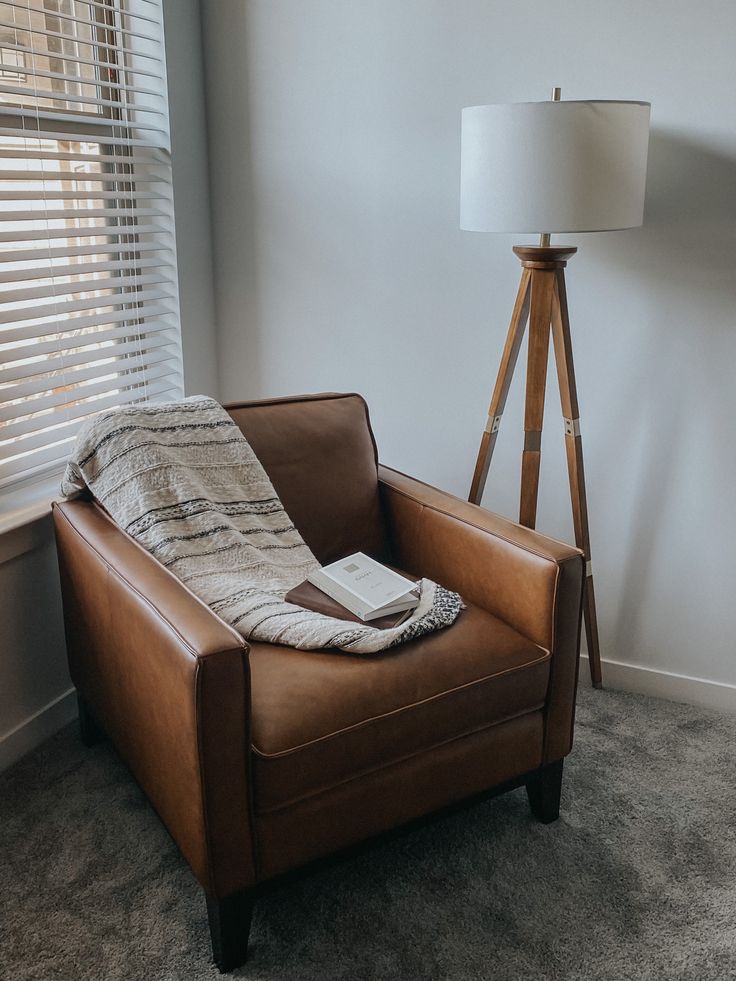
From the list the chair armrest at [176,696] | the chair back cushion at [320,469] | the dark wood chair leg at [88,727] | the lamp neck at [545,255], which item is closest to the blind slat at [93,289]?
the chair back cushion at [320,469]

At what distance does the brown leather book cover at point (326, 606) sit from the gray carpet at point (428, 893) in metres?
0.42

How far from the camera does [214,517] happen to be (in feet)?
6.15

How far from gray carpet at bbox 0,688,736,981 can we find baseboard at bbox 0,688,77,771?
0.04m

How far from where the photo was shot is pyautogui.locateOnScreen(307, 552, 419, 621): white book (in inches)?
67.7

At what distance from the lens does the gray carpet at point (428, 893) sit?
154 cm

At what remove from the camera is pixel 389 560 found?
2.20m

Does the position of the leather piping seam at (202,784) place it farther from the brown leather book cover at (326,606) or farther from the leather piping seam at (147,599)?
the brown leather book cover at (326,606)

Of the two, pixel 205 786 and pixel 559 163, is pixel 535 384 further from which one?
pixel 205 786

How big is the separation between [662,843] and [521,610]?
57cm

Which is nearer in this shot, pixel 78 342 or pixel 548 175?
pixel 548 175

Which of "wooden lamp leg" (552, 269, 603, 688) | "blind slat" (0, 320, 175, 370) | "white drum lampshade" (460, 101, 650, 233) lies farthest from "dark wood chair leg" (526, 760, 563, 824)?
"blind slat" (0, 320, 175, 370)

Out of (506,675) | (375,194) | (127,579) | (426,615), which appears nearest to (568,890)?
(506,675)

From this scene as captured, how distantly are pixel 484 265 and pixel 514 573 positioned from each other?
3.08 feet

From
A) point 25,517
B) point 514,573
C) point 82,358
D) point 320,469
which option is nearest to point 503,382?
point 320,469
